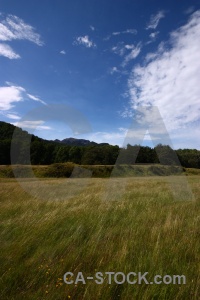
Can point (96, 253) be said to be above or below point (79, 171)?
above

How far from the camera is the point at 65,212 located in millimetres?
6504

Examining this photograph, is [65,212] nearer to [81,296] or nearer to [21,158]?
[81,296]

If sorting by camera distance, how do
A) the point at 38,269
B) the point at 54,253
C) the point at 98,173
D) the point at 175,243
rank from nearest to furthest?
the point at 38,269 → the point at 54,253 → the point at 175,243 → the point at 98,173

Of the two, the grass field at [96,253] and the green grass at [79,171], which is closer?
the grass field at [96,253]

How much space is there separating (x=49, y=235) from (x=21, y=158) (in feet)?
115

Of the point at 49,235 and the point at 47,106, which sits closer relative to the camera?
the point at 49,235

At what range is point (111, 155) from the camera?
2051 inches

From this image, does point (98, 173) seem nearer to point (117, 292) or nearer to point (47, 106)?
point (47, 106)

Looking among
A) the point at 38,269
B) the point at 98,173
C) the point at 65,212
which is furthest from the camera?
the point at 98,173

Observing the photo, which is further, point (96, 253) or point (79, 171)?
point (79, 171)

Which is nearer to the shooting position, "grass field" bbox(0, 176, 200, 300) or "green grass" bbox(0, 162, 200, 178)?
"grass field" bbox(0, 176, 200, 300)

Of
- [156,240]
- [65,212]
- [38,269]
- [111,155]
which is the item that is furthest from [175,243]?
[111,155]

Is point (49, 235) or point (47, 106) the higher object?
point (47, 106)

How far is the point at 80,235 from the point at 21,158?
3533cm
